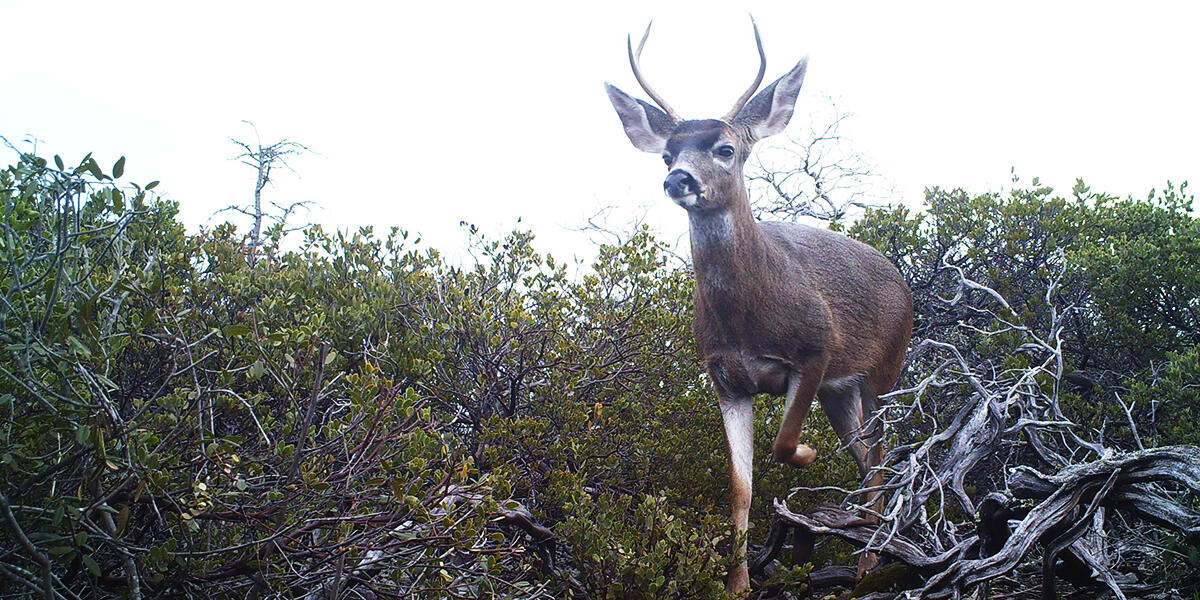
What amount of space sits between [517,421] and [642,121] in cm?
191

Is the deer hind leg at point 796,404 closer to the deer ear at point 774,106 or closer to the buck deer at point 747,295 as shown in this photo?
the buck deer at point 747,295

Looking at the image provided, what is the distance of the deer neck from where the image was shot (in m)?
5.04

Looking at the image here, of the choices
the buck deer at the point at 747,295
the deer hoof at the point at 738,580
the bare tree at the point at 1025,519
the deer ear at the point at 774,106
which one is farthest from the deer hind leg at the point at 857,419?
the deer ear at the point at 774,106

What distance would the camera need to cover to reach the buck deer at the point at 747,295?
16.5 feet

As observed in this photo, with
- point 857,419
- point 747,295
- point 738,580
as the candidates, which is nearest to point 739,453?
point 738,580

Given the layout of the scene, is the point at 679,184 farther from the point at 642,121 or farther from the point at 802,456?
the point at 802,456

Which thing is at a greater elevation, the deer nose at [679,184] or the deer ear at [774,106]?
the deer ear at [774,106]

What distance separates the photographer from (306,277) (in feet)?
19.2

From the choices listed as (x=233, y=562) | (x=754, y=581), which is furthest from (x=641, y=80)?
(x=233, y=562)

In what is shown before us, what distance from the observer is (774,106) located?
5.42 meters

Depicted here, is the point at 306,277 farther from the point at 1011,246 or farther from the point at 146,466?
the point at 1011,246

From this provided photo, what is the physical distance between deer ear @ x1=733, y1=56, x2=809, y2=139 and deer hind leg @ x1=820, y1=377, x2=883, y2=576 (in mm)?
1616

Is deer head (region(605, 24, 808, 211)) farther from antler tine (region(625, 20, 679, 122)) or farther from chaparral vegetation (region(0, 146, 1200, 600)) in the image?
chaparral vegetation (region(0, 146, 1200, 600))

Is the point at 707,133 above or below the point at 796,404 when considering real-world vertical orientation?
above
